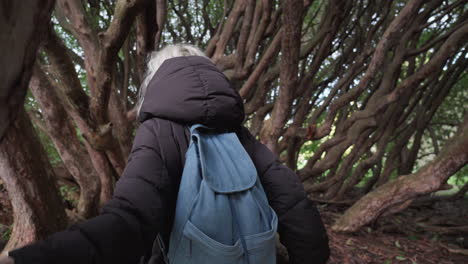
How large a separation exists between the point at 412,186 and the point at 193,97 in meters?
2.52

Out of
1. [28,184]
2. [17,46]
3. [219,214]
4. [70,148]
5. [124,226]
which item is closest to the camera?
[17,46]

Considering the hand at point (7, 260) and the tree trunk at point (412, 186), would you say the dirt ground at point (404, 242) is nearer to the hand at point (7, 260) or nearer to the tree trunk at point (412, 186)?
the tree trunk at point (412, 186)

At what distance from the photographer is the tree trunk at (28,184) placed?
149cm

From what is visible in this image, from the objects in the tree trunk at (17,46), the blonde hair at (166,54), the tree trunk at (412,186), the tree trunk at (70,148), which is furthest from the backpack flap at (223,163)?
the tree trunk at (412,186)

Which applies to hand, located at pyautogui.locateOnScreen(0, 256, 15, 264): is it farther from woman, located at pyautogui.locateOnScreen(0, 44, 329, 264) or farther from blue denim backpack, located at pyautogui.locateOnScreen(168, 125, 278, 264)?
blue denim backpack, located at pyautogui.locateOnScreen(168, 125, 278, 264)

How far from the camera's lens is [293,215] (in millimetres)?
1395

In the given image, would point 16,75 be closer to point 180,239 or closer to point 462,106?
point 180,239

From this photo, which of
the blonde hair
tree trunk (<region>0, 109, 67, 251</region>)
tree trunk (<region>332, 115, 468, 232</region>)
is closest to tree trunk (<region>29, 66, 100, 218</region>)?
tree trunk (<region>0, 109, 67, 251</region>)

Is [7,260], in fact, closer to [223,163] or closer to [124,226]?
[124,226]

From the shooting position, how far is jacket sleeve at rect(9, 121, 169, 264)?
73cm

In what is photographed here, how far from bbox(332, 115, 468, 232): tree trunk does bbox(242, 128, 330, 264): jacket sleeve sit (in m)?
1.85

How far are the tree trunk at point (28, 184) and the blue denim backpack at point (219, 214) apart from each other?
35.4 inches

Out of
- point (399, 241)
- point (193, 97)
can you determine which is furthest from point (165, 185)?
point (399, 241)

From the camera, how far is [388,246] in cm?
334
